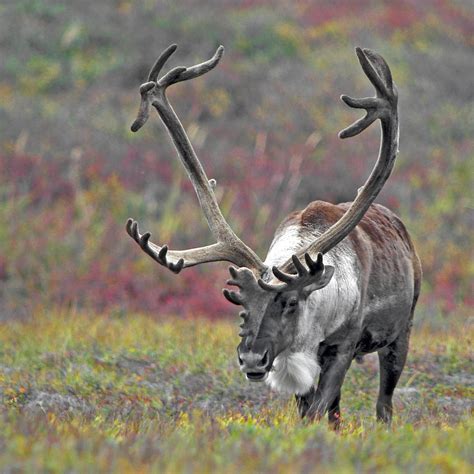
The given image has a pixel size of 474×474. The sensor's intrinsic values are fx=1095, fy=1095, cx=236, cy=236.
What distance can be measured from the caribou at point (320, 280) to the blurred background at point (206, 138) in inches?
197

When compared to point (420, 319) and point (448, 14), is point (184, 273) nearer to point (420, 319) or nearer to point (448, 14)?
point (420, 319)

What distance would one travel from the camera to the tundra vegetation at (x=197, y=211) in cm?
484

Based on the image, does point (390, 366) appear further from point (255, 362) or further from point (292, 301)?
point (255, 362)

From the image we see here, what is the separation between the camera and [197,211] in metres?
17.3

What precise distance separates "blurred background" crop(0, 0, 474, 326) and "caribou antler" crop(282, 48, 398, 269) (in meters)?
5.78

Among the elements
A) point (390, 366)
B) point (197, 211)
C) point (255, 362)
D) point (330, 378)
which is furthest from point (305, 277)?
point (197, 211)

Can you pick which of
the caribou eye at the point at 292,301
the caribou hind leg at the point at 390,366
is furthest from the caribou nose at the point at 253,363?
the caribou hind leg at the point at 390,366

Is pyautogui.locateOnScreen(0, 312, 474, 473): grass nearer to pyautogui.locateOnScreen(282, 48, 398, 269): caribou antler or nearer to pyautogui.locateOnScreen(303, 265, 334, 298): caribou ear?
pyautogui.locateOnScreen(303, 265, 334, 298): caribou ear

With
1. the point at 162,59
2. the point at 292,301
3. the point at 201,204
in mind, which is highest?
the point at 162,59

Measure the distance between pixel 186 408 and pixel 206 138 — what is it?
12599 mm

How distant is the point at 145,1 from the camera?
25453 mm

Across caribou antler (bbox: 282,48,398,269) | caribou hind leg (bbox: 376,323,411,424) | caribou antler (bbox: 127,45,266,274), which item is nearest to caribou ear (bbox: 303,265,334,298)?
caribou antler (bbox: 282,48,398,269)

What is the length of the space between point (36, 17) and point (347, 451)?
21062mm

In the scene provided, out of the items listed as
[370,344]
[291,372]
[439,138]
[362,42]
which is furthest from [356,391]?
[362,42]
